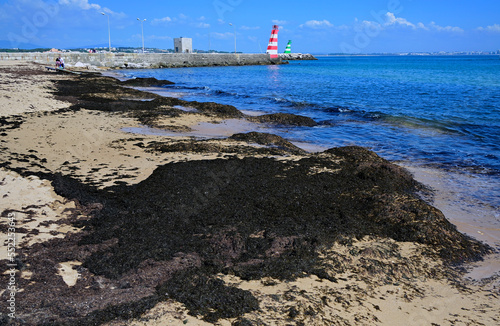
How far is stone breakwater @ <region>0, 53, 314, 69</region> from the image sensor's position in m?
47.6

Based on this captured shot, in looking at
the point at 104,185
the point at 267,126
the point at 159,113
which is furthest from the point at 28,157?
the point at 267,126

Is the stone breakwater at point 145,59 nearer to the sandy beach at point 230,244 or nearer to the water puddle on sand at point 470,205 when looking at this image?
the sandy beach at point 230,244

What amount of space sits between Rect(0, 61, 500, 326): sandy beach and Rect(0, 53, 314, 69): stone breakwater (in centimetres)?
4643

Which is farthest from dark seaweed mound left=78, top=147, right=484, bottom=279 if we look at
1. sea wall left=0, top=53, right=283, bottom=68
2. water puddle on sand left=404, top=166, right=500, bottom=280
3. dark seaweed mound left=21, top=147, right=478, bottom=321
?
sea wall left=0, top=53, right=283, bottom=68

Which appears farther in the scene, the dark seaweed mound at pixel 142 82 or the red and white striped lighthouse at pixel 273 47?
the red and white striped lighthouse at pixel 273 47

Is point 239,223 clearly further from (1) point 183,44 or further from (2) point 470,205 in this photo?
(1) point 183,44

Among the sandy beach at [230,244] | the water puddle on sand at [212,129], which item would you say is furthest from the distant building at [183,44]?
the sandy beach at [230,244]

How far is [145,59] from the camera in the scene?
5884 cm

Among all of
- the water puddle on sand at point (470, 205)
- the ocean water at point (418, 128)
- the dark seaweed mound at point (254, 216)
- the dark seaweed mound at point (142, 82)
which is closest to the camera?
the dark seaweed mound at point (254, 216)

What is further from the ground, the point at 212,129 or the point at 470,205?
the point at 212,129

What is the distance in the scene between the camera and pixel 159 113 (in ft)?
48.5

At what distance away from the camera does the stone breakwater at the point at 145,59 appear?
47.6m

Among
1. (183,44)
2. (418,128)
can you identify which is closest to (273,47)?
(183,44)

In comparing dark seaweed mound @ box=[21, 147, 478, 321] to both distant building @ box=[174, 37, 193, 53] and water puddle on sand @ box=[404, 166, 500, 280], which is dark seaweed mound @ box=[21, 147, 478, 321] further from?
distant building @ box=[174, 37, 193, 53]
